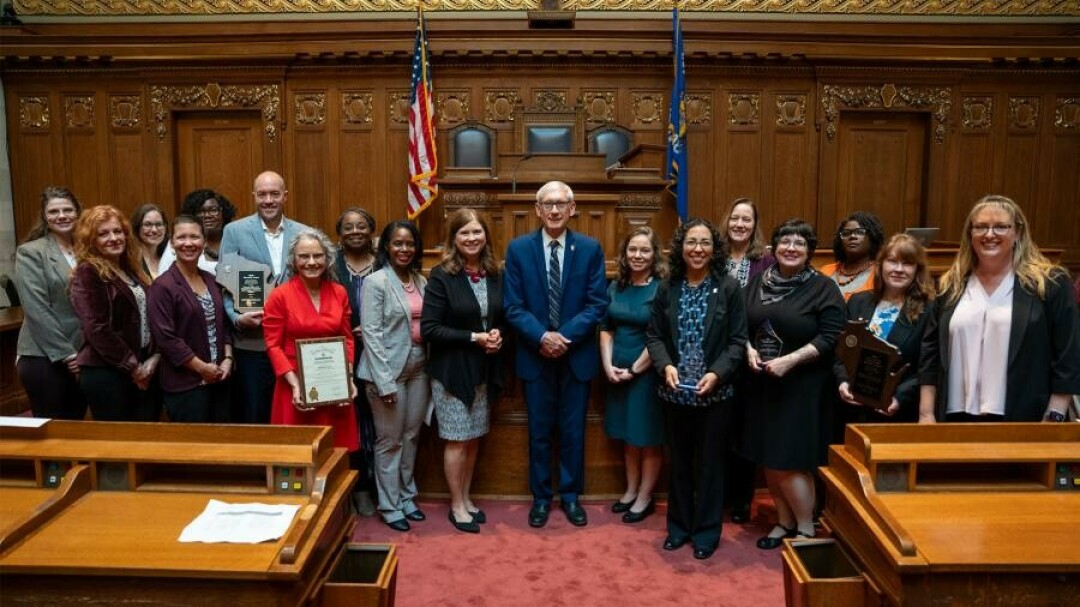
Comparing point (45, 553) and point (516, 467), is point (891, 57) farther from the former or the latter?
point (45, 553)

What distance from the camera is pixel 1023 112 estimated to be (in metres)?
7.79

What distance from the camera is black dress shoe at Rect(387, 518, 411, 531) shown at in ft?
11.3

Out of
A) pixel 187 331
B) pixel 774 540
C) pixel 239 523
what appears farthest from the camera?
pixel 774 540

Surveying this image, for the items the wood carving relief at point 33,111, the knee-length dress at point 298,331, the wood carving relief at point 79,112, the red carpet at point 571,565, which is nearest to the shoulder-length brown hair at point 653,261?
the red carpet at point 571,565

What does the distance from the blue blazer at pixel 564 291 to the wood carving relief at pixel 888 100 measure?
5.49 m

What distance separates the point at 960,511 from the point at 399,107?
7018 millimetres

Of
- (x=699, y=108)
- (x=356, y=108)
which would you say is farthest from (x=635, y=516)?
(x=356, y=108)

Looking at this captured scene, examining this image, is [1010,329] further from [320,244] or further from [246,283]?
[246,283]

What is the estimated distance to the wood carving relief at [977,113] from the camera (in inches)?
306

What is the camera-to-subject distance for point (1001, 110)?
778 cm

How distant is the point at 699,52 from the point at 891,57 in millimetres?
2079

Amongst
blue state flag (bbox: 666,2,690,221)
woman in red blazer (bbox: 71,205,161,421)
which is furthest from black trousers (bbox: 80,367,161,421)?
blue state flag (bbox: 666,2,690,221)

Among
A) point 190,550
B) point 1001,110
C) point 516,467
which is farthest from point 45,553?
point 1001,110

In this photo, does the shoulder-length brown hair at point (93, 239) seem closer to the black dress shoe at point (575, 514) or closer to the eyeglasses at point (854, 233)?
the black dress shoe at point (575, 514)
